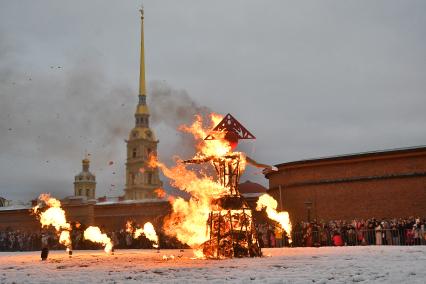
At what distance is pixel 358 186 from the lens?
32.9 meters

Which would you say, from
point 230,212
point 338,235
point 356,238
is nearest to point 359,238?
point 356,238

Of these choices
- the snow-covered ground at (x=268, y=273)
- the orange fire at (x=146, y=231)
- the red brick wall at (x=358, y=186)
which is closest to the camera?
the snow-covered ground at (x=268, y=273)

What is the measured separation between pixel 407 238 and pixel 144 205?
24.2 meters

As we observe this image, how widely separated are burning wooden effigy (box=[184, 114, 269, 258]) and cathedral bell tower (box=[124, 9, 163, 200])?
102 meters

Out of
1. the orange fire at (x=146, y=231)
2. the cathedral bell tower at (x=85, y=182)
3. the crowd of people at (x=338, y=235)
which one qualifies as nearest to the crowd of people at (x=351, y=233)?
the crowd of people at (x=338, y=235)

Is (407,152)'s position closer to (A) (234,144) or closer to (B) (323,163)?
(B) (323,163)

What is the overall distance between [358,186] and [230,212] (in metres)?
14.4

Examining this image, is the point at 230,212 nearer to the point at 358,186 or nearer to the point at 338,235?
the point at 338,235

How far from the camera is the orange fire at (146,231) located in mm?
30528

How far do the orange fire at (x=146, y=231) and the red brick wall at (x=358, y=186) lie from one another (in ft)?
31.8

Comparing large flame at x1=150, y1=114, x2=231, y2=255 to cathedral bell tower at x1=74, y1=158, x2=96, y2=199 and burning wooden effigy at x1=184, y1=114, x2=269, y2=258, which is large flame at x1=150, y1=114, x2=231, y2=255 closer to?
burning wooden effigy at x1=184, y1=114, x2=269, y2=258

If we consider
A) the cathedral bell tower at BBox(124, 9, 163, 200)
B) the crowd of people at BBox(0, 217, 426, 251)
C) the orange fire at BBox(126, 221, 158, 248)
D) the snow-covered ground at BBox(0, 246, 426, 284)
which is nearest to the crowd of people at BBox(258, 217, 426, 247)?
the crowd of people at BBox(0, 217, 426, 251)

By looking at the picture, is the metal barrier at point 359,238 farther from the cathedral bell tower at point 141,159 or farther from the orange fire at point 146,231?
the cathedral bell tower at point 141,159

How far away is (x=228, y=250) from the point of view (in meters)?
21.6
